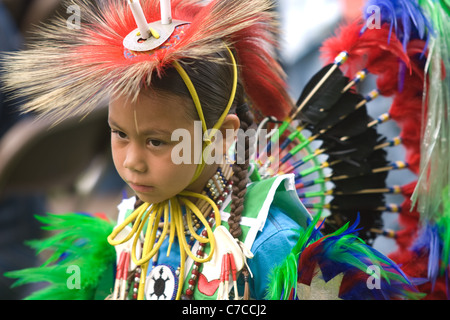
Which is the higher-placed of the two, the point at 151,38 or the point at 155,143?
the point at 151,38

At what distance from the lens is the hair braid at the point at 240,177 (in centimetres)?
109

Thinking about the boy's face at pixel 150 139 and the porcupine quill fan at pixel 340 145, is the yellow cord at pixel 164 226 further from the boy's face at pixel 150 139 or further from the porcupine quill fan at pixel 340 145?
the porcupine quill fan at pixel 340 145

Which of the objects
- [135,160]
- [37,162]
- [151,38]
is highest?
[37,162]

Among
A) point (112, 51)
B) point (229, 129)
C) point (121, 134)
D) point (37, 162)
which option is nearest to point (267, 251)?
point (229, 129)

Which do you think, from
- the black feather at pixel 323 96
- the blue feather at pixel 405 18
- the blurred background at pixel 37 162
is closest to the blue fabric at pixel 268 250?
the black feather at pixel 323 96

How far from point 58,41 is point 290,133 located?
21.9 inches

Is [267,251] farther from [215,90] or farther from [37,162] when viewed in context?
[37,162]

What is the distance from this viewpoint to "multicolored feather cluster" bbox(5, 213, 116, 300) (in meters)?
1.27


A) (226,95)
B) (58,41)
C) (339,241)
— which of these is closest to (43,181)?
(58,41)

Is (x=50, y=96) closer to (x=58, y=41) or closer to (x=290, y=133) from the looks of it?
(x=58, y=41)

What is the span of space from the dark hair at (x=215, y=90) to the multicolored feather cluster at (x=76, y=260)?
1.21 ft

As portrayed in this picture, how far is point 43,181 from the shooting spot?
7.35ft

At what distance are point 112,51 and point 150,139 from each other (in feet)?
0.60

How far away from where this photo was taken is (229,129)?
111 cm
